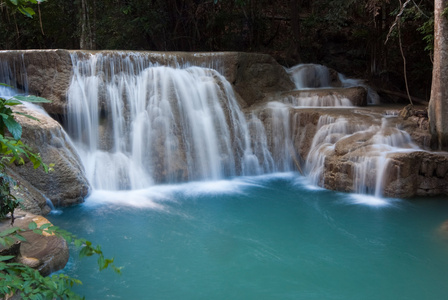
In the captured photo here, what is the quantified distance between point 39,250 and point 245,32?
12.6 m

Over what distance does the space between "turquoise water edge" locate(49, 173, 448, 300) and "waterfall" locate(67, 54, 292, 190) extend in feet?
2.33

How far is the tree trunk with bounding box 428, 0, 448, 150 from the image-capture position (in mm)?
7961

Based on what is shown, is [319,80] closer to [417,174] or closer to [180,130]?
[180,130]

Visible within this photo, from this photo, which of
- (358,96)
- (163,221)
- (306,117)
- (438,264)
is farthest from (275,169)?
(438,264)

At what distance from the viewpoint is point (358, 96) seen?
422 inches

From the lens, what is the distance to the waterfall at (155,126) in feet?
28.3

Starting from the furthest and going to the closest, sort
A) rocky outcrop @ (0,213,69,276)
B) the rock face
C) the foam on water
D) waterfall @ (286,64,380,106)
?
1. waterfall @ (286,64,380,106)
2. the foam on water
3. the rock face
4. rocky outcrop @ (0,213,69,276)

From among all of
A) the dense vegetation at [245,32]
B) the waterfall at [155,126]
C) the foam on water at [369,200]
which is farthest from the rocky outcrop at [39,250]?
the dense vegetation at [245,32]

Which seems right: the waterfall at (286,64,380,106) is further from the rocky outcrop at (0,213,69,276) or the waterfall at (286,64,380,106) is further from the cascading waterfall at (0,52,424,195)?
the rocky outcrop at (0,213,69,276)

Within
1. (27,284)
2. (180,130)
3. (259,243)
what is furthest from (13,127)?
(180,130)

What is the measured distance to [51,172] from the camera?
6.94 metres

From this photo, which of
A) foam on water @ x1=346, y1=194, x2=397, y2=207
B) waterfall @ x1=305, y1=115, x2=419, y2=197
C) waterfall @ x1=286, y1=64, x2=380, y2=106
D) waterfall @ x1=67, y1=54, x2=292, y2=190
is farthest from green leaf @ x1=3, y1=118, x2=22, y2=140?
waterfall @ x1=286, y1=64, x2=380, y2=106

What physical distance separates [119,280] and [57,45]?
1655 cm

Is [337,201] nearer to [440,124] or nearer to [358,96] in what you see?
[440,124]
